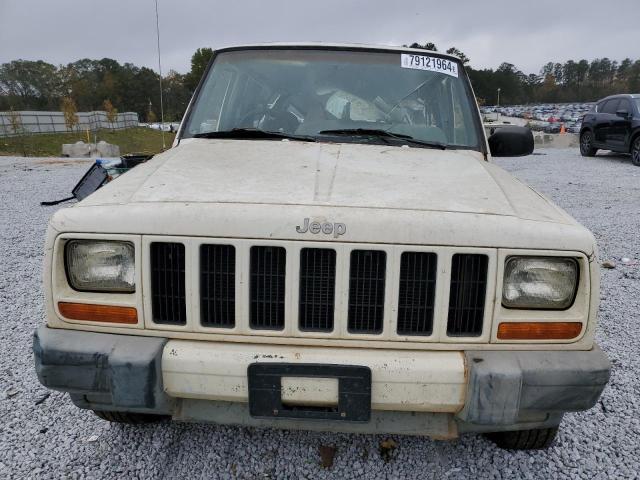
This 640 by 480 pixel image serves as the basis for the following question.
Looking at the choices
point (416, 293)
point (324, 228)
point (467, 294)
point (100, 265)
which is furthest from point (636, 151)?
point (100, 265)

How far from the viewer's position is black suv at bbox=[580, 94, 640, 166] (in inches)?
500

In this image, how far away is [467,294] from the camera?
183 centimetres

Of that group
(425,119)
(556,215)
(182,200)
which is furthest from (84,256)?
(425,119)

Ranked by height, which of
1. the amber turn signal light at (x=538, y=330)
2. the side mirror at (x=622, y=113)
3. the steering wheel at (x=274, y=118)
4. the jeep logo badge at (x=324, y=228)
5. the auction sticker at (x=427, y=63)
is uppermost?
the side mirror at (x=622, y=113)

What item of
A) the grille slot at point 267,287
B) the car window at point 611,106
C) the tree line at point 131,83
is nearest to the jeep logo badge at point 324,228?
the grille slot at point 267,287

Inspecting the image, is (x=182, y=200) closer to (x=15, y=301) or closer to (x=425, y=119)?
(x=425, y=119)

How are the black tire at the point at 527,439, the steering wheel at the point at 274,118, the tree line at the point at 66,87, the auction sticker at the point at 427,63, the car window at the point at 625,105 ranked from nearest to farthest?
the black tire at the point at 527,439, the steering wheel at the point at 274,118, the auction sticker at the point at 427,63, the car window at the point at 625,105, the tree line at the point at 66,87

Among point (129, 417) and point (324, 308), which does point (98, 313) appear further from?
point (324, 308)

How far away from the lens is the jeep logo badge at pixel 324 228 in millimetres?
1739

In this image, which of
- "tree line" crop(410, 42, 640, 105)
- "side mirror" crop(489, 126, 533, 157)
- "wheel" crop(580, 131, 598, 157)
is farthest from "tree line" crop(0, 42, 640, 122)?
"side mirror" crop(489, 126, 533, 157)

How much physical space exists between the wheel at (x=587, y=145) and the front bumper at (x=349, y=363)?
15.7m

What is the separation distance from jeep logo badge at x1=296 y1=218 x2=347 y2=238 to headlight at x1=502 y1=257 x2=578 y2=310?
0.65 metres

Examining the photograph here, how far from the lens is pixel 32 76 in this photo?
57.7 metres

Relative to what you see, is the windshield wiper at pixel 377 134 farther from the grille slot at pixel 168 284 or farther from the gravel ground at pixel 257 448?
the gravel ground at pixel 257 448
